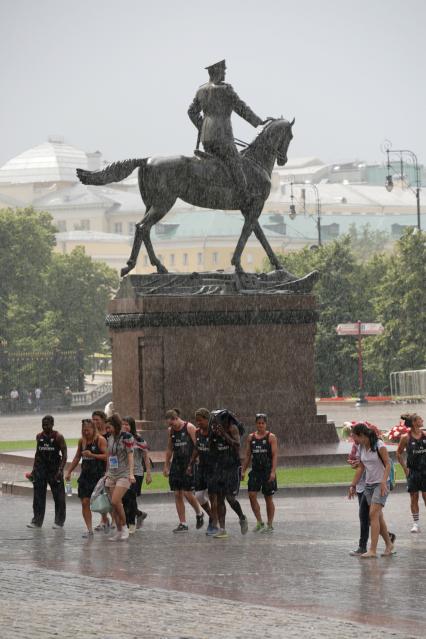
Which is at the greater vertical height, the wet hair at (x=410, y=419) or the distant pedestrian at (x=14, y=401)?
the wet hair at (x=410, y=419)

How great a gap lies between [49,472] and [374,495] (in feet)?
16.7

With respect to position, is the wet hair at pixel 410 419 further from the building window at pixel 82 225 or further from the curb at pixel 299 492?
the building window at pixel 82 225

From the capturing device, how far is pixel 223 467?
65.1 ft

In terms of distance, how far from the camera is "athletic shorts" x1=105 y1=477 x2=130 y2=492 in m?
19.7

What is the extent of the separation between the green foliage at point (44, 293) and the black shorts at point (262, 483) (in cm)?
6048

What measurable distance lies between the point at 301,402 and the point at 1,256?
190 feet

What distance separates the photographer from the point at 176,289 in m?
29.5

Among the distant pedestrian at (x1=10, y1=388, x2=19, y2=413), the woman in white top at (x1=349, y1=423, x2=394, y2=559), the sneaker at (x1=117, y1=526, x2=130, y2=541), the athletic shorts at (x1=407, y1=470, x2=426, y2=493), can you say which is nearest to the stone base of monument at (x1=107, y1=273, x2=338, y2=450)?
the sneaker at (x1=117, y1=526, x2=130, y2=541)

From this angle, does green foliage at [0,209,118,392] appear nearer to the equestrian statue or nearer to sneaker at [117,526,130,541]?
the equestrian statue

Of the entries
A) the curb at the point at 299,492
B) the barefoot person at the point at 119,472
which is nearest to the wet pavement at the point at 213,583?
the barefoot person at the point at 119,472

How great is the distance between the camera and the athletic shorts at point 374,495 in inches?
A: 683

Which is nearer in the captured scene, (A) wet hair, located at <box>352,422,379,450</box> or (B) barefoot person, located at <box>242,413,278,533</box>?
(A) wet hair, located at <box>352,422,379,450</box>

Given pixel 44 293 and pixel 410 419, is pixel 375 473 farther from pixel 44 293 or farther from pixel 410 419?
pixel 44 293

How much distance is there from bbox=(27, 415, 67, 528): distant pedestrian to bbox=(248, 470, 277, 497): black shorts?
88.7 inches
